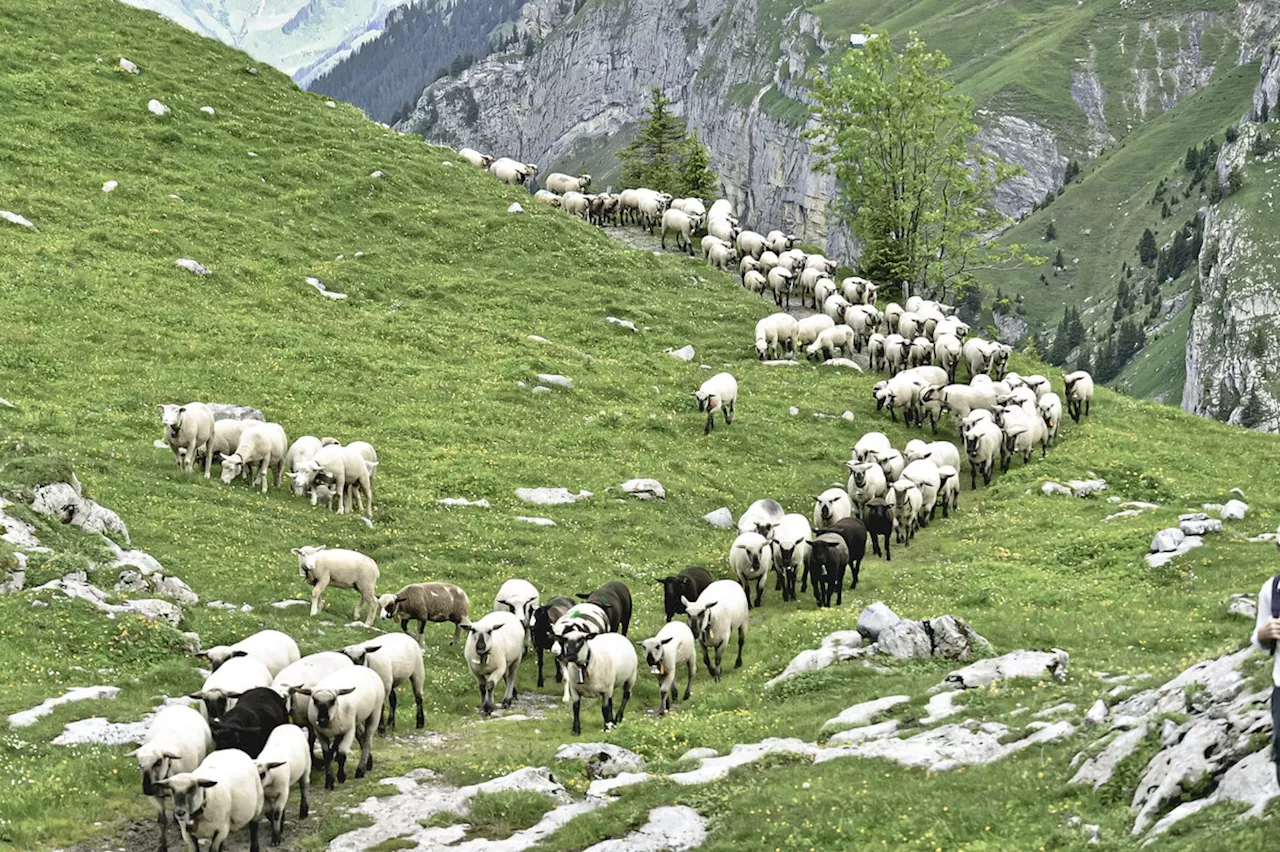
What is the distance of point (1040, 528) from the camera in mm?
37875

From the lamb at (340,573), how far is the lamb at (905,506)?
18083 mm

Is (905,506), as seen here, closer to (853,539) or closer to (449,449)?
(853,539)

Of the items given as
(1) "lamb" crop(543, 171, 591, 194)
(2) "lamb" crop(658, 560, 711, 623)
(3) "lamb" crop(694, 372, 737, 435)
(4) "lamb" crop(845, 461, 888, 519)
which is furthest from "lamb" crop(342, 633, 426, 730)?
(1) "lamb" crop(543, 171, 591, 194)

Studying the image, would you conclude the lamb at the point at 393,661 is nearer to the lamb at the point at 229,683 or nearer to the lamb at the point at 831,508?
the lamb at the point at 229,683

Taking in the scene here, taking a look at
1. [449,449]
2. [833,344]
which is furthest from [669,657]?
[833,344]

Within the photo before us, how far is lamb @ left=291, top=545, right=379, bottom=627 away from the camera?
26891 millimetres

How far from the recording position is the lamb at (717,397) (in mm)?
46406

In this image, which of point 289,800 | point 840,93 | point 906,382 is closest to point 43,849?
point 289,800

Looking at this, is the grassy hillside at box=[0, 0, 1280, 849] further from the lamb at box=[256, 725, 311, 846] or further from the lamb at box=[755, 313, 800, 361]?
the lamb at box=[755, 313, 800, 361]

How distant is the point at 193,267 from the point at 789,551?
3108 cm

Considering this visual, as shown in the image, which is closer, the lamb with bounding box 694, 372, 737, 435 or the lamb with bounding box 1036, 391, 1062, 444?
the lamb with bounding box 694, 372, 737, 435

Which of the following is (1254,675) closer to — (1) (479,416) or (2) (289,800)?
(2) (289,800)

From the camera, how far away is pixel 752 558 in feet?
105

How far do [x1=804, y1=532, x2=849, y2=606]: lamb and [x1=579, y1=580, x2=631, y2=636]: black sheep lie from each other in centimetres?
606
